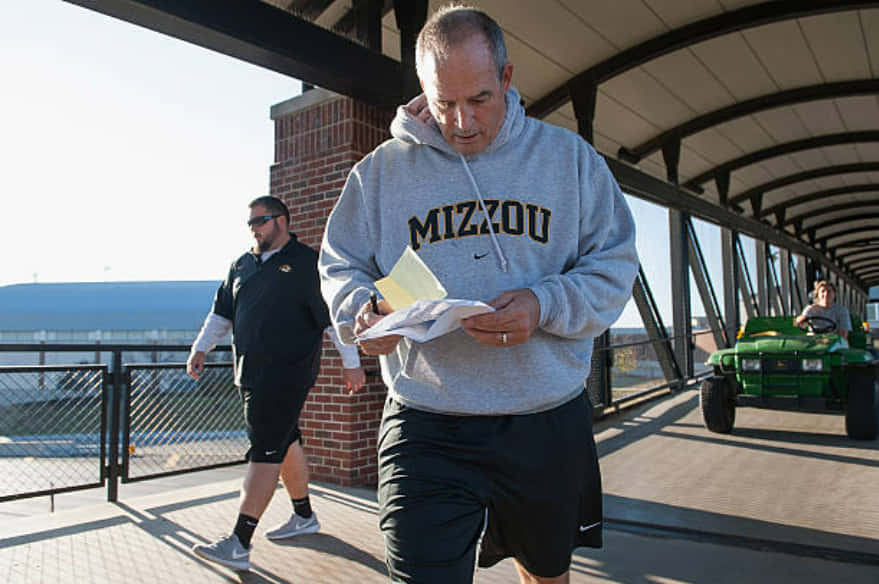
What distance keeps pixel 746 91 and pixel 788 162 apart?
417 cm

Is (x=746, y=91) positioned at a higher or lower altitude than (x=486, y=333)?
higher

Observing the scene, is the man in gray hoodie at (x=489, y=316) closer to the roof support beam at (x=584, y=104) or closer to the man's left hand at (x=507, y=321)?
the man's left hand at (x=507, y=321)

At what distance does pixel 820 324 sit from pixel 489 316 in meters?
7.39

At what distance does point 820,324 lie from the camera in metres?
7.35

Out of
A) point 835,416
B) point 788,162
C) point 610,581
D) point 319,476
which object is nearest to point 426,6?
point 319,476

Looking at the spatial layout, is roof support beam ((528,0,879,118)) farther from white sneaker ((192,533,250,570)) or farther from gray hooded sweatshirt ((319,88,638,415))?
white sneaker ((192,533,250,570))

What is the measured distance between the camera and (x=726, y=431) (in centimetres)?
659

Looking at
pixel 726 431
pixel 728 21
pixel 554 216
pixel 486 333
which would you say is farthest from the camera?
pixel 726 431

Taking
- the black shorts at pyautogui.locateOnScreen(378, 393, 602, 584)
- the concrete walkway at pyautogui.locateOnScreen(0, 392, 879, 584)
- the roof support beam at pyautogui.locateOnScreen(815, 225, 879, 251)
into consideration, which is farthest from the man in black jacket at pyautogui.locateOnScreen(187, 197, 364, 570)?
the roof support beam at pyautogui.locateOnScreen(815, 225, 879, 251)

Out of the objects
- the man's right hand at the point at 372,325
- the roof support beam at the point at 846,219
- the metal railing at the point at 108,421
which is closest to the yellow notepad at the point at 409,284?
the man's right hand at the point at 372,325

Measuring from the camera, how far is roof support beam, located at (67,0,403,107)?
3.18 meters

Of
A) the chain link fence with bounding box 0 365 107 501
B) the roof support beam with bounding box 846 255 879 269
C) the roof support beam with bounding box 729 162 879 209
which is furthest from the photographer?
the roof support beam with bounding box 846 255 879 269

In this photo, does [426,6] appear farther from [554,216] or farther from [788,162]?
[788,162]

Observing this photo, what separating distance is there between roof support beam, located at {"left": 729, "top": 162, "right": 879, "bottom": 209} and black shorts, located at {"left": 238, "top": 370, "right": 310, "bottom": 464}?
11.5 meters
